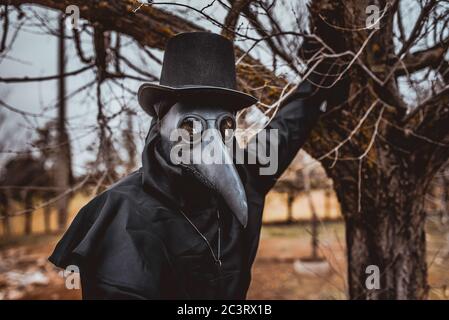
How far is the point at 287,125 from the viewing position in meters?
2.72

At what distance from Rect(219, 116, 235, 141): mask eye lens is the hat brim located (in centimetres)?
8

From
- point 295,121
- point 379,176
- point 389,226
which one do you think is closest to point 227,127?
point 295,121

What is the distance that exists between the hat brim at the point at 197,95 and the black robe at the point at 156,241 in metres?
0.20

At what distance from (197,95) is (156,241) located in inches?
30.2

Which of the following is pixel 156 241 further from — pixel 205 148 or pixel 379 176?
pixel 379 176

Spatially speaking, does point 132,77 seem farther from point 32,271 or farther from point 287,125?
point 32,271

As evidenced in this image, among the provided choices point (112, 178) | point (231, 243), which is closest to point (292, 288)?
point (112, 178)

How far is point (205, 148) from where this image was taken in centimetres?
191

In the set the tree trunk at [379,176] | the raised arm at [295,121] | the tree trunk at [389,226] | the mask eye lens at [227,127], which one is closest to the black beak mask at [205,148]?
the mask eye lens at [227,127]

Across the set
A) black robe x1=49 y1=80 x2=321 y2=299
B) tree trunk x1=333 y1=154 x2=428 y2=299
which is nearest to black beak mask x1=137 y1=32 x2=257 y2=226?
black robe x1=49 y1=80 x2=321 y2=299

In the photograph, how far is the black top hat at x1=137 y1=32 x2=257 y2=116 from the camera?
2037 mm

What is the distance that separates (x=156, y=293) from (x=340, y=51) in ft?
7.13
